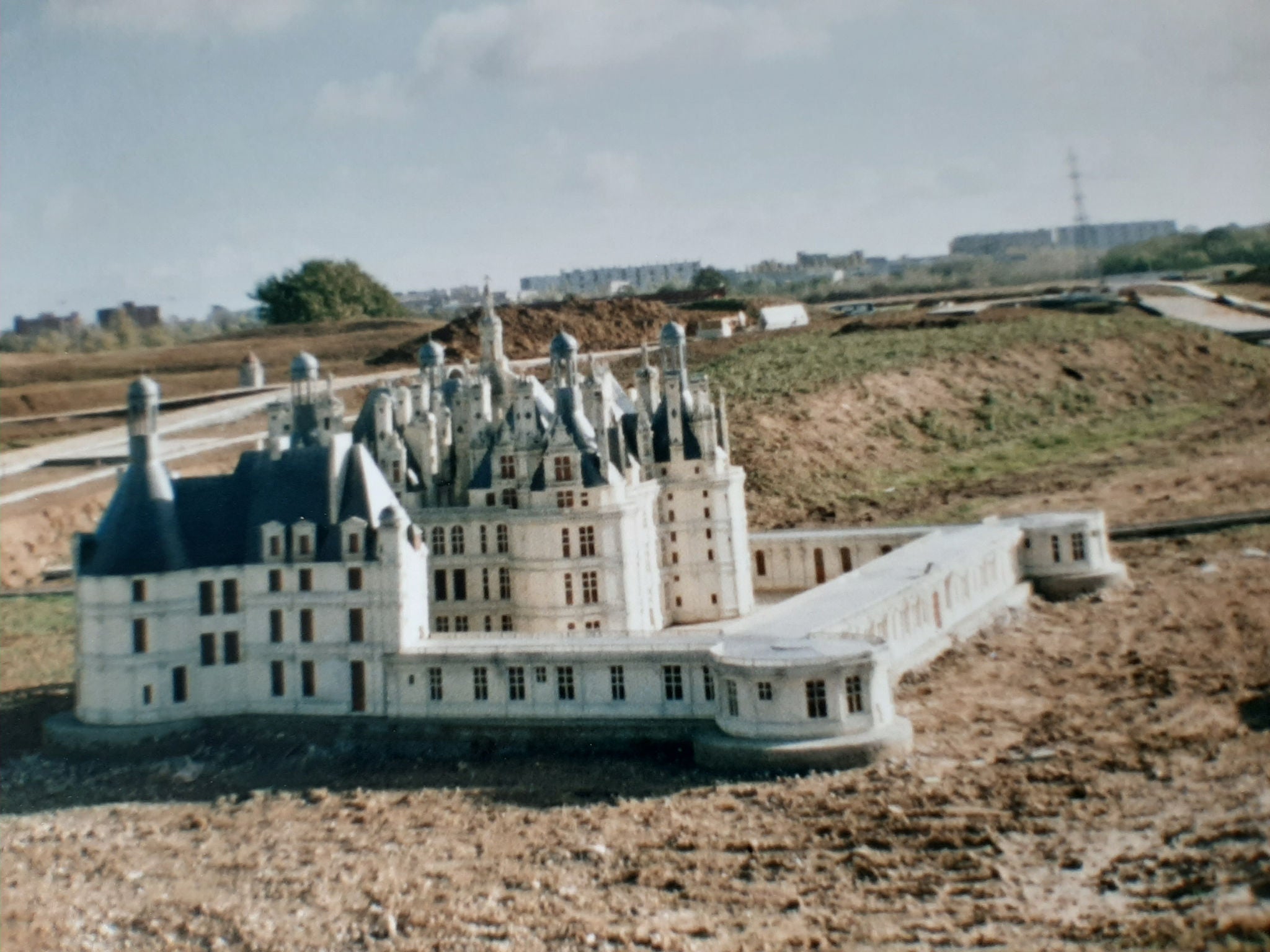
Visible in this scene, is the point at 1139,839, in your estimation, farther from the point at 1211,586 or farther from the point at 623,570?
the point at 1211,586

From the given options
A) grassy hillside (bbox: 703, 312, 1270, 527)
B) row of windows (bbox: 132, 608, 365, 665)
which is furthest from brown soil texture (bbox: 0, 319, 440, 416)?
row of windows (bbox: 132, 608, 365, 665)

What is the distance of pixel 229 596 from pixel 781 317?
9886cm

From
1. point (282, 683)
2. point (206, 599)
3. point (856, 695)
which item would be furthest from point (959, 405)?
point (206, 599)

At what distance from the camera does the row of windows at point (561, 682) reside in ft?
139

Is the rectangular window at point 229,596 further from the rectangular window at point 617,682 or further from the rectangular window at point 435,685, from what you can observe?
the rectangular window at point 617,682

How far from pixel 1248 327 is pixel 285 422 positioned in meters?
104

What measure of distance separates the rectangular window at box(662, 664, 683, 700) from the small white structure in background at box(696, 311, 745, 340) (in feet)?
278

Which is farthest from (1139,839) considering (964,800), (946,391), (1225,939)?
(946,391)

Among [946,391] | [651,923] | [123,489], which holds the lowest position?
[651,923]

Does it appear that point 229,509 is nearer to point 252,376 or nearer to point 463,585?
point 463,585

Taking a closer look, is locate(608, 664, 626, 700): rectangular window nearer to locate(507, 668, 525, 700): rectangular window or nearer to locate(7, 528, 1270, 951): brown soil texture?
locate(7, 528, 1270, 951): brown soil texture

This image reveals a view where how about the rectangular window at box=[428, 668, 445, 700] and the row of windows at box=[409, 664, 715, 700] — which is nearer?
the row of windows at box=[409, 664, 715, 700]

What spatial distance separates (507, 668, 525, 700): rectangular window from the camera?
43844 millimetres

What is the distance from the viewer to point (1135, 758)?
125 ft
